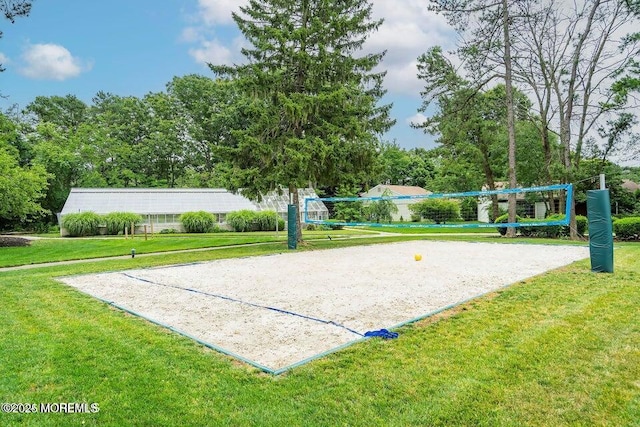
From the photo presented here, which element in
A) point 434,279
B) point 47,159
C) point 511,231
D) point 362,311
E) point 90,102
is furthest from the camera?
point 90,102

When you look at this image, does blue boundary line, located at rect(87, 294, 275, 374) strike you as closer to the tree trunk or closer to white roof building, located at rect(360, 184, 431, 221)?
the tree trunk

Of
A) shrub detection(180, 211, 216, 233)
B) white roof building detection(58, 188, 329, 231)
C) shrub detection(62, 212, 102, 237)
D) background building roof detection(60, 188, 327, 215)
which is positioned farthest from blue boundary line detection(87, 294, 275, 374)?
shrub detection(180, 211, 216, 233)

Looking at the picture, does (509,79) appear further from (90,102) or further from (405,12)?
(90,102)

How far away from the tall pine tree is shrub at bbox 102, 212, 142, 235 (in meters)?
12.4

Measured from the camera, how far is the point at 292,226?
41.9ft

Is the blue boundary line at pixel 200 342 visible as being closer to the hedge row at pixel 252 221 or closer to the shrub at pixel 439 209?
the hedge row at pixel 252 221

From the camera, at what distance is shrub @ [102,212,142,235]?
2238 centimetres

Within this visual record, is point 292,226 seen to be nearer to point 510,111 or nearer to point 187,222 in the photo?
point 510,111

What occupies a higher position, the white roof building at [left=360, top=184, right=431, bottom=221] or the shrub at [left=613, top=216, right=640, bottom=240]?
the white roof building at [left=360, top=184, right=431, bottom=221]

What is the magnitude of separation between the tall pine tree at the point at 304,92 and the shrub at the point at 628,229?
913cm

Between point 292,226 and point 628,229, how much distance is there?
38.4 ft

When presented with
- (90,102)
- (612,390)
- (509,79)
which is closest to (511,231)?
(509,79)

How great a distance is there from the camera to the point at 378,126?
1394 centimetres

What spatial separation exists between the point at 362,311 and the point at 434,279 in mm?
2380
